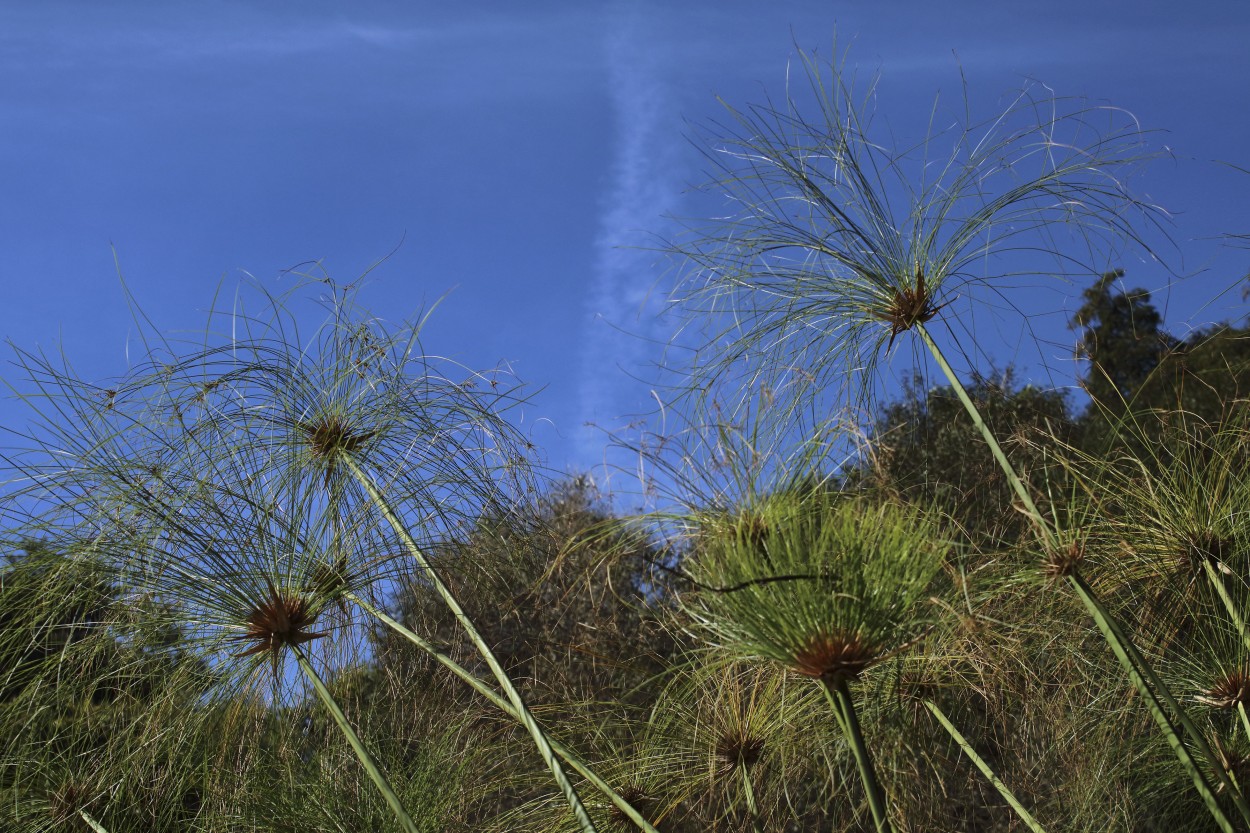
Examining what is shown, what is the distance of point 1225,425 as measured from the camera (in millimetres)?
3533

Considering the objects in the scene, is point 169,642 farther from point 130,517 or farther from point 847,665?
point 847,665

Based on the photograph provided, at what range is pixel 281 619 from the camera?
2.71 m

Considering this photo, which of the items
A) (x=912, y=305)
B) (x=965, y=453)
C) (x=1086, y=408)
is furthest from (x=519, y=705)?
(x=1086, y=408)

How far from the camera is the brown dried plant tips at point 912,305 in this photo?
2836 millimetres

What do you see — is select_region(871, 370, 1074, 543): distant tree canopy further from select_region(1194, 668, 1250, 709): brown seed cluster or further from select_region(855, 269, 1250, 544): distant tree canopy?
select_region(1194, 668, 1250, 709): brown seed cluster

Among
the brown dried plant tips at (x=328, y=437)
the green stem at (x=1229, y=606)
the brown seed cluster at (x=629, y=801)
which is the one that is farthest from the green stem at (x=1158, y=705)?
the brown dried plant tips at (x=328, y=437)

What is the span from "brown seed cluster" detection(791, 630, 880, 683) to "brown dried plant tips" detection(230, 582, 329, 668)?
4.51ft

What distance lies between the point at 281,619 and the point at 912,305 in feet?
6.17

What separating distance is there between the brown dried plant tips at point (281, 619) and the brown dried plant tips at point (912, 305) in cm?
178

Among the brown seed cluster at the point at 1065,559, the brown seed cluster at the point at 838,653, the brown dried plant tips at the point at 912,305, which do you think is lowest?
the brown seed cluster at the point at 838,653

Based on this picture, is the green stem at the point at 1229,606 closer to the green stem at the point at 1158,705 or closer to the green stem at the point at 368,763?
the green stem at the point at 1158,705

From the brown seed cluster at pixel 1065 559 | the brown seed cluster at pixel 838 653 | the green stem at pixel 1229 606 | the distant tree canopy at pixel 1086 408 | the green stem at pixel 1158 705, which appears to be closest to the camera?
the brown seed cluster at pixel 838 653

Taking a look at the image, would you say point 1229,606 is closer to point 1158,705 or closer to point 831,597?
point 1158,705

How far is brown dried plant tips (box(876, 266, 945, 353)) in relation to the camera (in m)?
2.84
